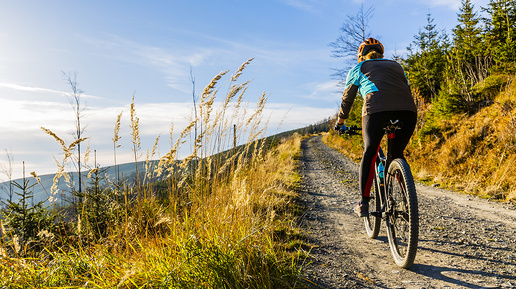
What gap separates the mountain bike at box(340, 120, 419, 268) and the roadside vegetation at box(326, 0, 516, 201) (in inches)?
159

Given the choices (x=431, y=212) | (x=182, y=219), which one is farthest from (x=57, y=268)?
(x=431, y=212)

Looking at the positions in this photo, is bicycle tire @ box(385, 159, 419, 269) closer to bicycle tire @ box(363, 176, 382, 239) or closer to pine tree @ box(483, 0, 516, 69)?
bicycle tire @ box(363, 176, 382, 239)

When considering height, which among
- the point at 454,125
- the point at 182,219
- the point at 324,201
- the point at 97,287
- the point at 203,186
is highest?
the point at 454,125

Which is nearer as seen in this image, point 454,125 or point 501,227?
point 501,227

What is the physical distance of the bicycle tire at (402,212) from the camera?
2.28 m

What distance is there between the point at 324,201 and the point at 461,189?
349 cm

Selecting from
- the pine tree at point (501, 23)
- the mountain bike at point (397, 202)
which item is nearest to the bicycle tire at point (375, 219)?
the mountain bike at point (397, 202)

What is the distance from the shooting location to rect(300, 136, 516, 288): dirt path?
7.41ft

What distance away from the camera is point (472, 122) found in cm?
929

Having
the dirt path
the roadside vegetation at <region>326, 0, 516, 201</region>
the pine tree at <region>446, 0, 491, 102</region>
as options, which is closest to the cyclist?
the dirt path

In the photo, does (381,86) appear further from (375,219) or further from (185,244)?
(185,244)

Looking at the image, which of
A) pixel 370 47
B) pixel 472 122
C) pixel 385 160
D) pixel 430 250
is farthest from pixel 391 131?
pixel 472 122

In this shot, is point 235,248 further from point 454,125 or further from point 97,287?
point 454,125

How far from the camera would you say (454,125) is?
10.1m
